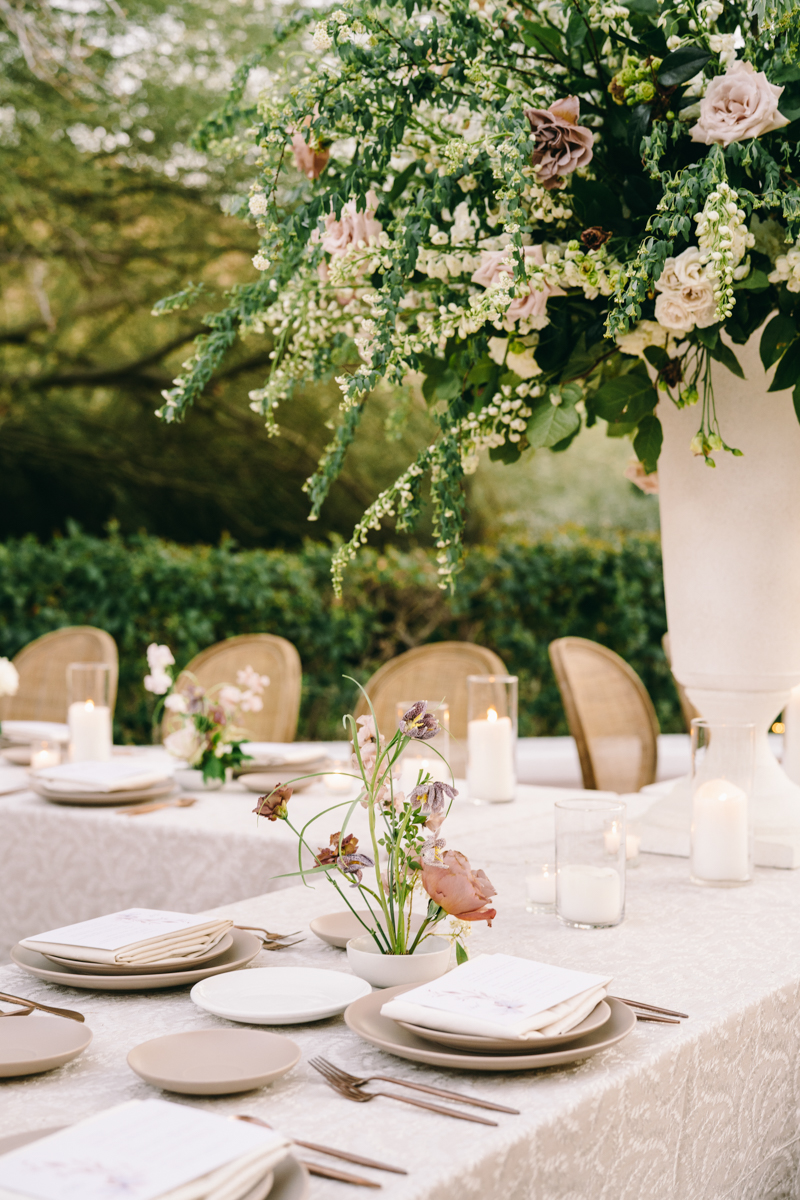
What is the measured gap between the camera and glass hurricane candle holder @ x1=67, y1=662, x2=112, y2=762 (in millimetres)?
2508

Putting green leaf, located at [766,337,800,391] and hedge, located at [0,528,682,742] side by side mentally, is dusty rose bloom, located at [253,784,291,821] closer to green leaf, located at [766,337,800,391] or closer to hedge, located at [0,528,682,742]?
green leaf, located at [766,337,800,391]

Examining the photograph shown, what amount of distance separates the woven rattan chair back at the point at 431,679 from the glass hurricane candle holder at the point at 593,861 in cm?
166

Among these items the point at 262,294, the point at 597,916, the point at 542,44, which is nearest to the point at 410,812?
the point at 597,916

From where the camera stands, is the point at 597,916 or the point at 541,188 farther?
the point at 541,188

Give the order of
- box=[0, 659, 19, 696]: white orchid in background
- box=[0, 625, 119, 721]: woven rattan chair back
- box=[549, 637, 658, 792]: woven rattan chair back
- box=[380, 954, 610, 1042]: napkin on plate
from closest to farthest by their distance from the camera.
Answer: box=[380, 954, 610, 1042]: napkin on plate
box=[0, 659, 19, 696]: white orchid in background
box=[549, 637, 658, 792]: woven rattan chair back
box=[0, 625, 119, 721]: woven rattan chair back

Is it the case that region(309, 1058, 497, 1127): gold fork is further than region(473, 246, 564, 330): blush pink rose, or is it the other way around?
region(473, 246, 564, 330): blush pink rose

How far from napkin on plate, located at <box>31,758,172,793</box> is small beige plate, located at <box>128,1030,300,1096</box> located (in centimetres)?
124

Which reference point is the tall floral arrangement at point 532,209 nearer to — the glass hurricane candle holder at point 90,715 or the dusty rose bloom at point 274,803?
the dusty rose bloom at point 274,803

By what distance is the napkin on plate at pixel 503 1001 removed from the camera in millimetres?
928

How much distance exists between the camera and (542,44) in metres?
1.55

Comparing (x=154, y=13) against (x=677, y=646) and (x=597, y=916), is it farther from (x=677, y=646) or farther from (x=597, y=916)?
(x=597, y=916)

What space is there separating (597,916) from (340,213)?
0.95 meters

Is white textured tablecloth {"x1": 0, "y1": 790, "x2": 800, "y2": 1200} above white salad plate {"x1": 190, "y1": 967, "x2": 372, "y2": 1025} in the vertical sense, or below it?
below

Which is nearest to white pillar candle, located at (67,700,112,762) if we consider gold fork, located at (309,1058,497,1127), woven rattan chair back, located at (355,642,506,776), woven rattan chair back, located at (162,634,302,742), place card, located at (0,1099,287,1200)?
woven rattan chair back, located at (162,634,302,742)
